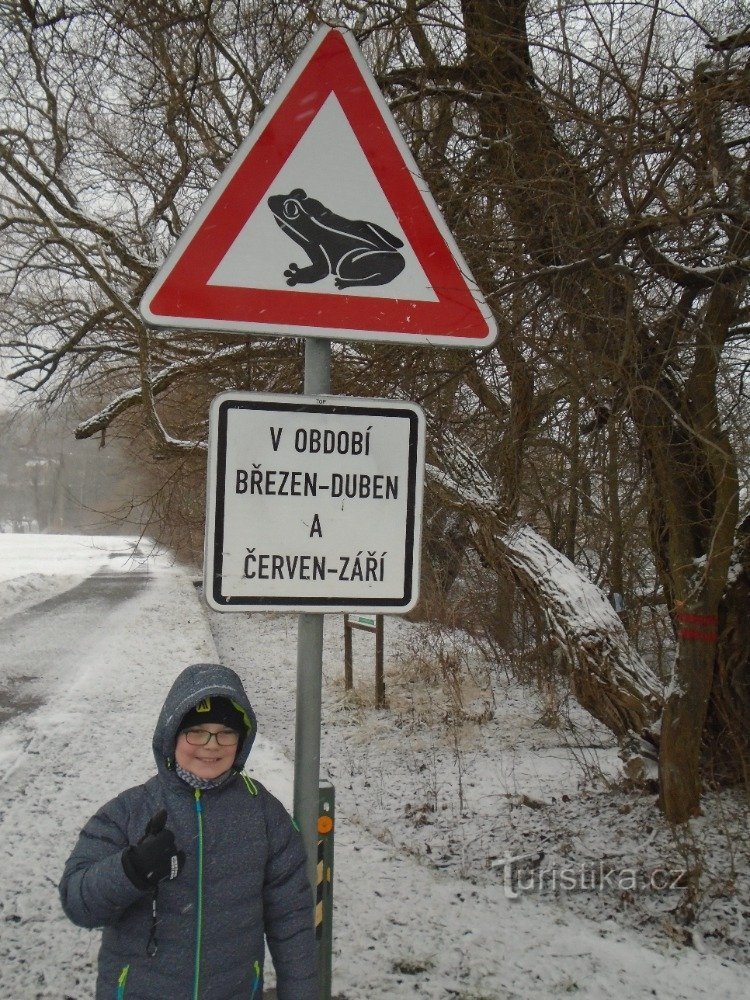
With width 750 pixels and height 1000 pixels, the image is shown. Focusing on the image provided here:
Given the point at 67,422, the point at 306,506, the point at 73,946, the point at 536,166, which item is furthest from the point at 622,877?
the point at 67,422

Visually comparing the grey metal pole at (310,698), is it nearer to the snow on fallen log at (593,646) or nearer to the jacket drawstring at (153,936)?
the jacket drawstring at (153,936)

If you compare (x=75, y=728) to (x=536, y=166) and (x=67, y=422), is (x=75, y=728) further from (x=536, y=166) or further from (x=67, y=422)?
(x=536, y=166)

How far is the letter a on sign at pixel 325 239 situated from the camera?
5.20 feet

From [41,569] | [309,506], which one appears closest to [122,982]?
[309,506]

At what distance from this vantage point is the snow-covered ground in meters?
3.08

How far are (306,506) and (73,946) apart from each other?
2890 mm

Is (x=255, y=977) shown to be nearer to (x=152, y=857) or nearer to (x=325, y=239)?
(x=152, y=857)

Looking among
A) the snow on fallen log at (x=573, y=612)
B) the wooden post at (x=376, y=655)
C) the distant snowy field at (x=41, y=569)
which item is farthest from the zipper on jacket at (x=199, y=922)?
the wooden post at (x=376, y=655)

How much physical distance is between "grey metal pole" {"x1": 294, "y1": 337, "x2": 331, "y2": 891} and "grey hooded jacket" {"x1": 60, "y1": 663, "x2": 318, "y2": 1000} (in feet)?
0.65

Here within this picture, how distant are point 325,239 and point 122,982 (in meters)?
1.69

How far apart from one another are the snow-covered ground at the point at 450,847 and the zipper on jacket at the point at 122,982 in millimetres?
1573

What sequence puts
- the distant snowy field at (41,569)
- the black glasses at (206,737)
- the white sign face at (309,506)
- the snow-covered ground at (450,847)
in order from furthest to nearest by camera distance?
the distant snowy field at (41,569) < the snow-covered ground at (450,847) < the black glasses at (206,737) < the white sign face at (309,506)

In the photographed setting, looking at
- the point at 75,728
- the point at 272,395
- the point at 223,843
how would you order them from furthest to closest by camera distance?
the point at 75,728
the point at 223,843
the point at 272,395

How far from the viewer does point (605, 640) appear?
4445mm
